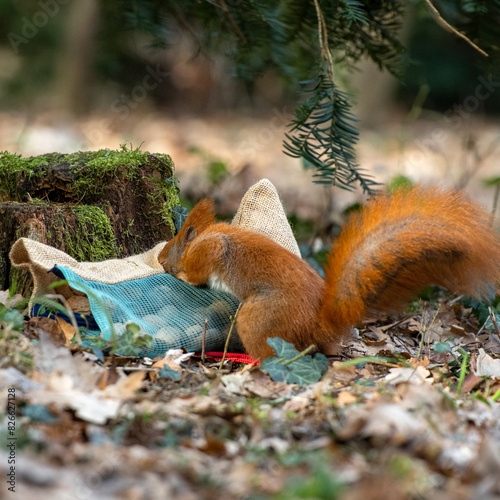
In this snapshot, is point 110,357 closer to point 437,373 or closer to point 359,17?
point 437,373

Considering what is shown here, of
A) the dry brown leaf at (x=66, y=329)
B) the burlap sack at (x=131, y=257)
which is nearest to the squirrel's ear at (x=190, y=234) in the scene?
the burlap sack at (x=131, y=257)

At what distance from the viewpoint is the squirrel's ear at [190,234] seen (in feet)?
10.4

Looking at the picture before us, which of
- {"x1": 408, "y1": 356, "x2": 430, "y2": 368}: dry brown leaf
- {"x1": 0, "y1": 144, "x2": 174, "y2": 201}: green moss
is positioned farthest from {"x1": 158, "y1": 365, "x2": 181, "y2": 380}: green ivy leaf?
{"x1": 0, "y1": 144, "x2": 174, "y2": 201}: green moss

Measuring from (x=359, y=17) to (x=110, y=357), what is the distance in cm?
195

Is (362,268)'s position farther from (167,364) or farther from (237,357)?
(167,364)

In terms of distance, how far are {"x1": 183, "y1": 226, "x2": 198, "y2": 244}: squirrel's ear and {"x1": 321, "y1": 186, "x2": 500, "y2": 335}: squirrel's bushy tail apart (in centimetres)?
88

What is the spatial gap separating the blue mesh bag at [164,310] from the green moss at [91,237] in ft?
1.14

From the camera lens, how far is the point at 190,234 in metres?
3.18

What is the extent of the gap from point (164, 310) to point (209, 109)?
32.7 feet

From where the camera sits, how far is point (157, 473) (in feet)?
4.52

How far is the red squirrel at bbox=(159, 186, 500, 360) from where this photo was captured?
7.68 feet

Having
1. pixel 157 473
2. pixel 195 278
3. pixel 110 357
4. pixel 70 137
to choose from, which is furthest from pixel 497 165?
pixel 157 473

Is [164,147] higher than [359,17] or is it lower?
lower

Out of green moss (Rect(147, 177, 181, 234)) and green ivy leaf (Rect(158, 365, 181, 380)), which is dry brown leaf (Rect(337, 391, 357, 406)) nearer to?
green ivy leaf (Rect(158, 365, 181, 380))
